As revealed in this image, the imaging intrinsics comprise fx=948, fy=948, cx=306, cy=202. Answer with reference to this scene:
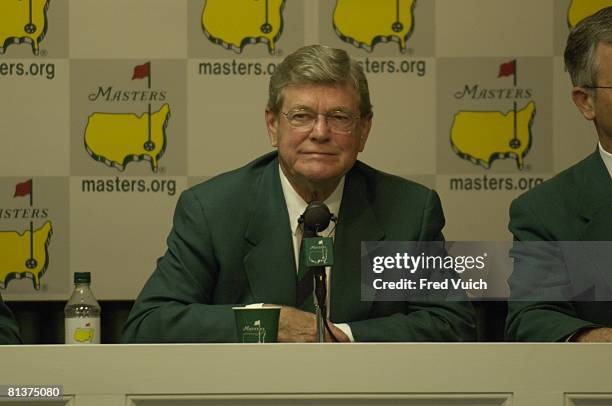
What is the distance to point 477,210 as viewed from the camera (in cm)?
358

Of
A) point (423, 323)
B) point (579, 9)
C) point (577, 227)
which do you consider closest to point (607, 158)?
point (577, 227)

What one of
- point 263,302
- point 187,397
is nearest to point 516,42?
point 263,302

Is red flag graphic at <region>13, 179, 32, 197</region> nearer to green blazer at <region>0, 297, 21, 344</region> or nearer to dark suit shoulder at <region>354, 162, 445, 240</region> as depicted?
green blazer at <region>0, 297, 21, 344</region>

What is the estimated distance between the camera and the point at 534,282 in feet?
8.25

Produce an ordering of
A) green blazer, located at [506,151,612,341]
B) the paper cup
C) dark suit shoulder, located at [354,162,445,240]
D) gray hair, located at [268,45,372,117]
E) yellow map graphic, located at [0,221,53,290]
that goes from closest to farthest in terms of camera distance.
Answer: the paper cup → green blazer, located at [506,151,612,341] → gray hair, located at [268,45,372,117] → dark suit shoulder, located at [354,162,445,240] → yellow map graphic, located at [0,221,53,290]

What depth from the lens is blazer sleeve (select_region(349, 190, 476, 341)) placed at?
2.44 m

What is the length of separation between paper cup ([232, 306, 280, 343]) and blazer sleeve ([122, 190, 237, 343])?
13.7 inches

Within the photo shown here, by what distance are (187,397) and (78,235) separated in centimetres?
186

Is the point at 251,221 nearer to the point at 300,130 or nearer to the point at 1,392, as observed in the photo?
the point at 300,130

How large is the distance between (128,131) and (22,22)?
0.57 metres

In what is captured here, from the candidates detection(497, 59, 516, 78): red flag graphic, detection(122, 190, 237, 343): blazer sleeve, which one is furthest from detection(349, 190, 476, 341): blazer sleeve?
detection(497, 59, 516, 78): red flag graphic

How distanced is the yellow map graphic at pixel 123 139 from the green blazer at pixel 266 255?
84cm

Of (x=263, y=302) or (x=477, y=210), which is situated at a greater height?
(x=477, y=210)

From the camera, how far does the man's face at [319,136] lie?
261cm
